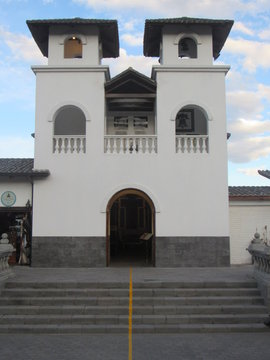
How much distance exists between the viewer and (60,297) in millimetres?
9781

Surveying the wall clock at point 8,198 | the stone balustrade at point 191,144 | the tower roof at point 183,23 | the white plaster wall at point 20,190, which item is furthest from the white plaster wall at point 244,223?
the wall clock at point 8,198

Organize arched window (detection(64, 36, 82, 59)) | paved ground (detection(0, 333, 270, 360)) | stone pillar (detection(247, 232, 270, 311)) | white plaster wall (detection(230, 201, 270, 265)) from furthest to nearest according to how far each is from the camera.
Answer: white plaster wall (detection(230, 201, 270, 265)) < arched window (detection(64, 36, 82, 59)) < stone pillar (detection(247, 232, 270, 311)) < paved ground (detection(0, 333, 270, 360))

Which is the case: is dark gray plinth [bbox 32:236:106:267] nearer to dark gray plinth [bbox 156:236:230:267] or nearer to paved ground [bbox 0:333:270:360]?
dark gray plinth [bbox 156:236:230:267]

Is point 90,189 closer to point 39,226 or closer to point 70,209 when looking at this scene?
point 70,209

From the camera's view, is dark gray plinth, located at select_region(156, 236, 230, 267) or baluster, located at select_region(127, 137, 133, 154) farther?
baluster, located at select_region(127, 137, 133, 154)

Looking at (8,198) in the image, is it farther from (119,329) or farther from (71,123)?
(119,329)

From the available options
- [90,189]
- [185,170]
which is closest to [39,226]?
[90,189]

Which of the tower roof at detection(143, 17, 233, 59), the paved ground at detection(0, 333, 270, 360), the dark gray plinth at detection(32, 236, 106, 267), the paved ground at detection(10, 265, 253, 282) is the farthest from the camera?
the tower roof at detection(143, 17, 233, 59)

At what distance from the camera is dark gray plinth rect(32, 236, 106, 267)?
13680mm

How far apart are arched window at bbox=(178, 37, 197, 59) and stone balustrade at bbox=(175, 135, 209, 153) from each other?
3337 millimetres

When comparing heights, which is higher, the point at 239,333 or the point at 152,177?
the point at 152,177

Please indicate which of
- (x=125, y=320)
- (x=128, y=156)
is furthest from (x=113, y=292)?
(x=128, y=156)

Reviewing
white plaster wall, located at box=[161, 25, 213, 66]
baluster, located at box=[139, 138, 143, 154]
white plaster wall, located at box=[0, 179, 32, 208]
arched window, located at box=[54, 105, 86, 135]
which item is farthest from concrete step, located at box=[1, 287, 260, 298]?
white plaster wall, located at box=[161, 25, 213, 66]

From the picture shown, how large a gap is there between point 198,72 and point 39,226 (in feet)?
25.5
